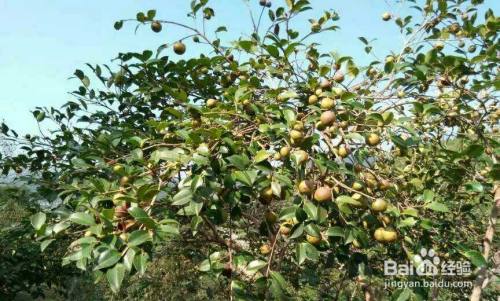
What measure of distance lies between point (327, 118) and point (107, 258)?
110cm

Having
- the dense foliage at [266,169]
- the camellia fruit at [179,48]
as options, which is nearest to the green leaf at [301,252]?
the dense foliage at [266,169]

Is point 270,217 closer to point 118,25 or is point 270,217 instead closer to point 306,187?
point 306,187

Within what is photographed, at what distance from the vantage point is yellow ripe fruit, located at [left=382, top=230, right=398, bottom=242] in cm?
177

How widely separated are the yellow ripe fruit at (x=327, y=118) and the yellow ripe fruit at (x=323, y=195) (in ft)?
1.16

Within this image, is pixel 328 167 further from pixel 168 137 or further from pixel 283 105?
pixel 168 137

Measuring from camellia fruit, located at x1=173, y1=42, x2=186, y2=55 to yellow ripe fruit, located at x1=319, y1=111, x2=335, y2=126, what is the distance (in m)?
1.60

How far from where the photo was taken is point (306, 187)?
1.73 meters

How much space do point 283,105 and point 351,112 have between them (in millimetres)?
355

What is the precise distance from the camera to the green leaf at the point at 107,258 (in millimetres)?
1366

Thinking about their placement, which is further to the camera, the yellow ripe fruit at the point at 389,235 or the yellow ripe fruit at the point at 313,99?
the yellow ripe fruit at the point at 313,99

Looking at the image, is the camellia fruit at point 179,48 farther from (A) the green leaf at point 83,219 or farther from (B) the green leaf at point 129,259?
(B) the green leaf at point 129,259

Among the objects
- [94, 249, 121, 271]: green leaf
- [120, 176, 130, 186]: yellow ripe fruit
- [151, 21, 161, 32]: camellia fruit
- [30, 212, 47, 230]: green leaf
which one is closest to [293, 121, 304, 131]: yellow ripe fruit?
[120, 176, 130, 186]: yellow ripe fruit

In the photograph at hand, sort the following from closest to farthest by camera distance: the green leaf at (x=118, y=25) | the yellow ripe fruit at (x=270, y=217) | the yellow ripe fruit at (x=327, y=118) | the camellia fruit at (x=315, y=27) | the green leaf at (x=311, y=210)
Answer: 1. the green leaf at (x=311, y=210)
2. the yellow ripe fruit at (x=327, y=118)
3. the yellow ripe fruit at (x=270, y=217)
4. the green leaf at (x=118, y=25)
5. the camellia fruit at (x=315, y=27)

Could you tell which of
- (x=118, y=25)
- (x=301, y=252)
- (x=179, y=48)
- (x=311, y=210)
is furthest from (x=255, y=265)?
(x=118, y=25)
